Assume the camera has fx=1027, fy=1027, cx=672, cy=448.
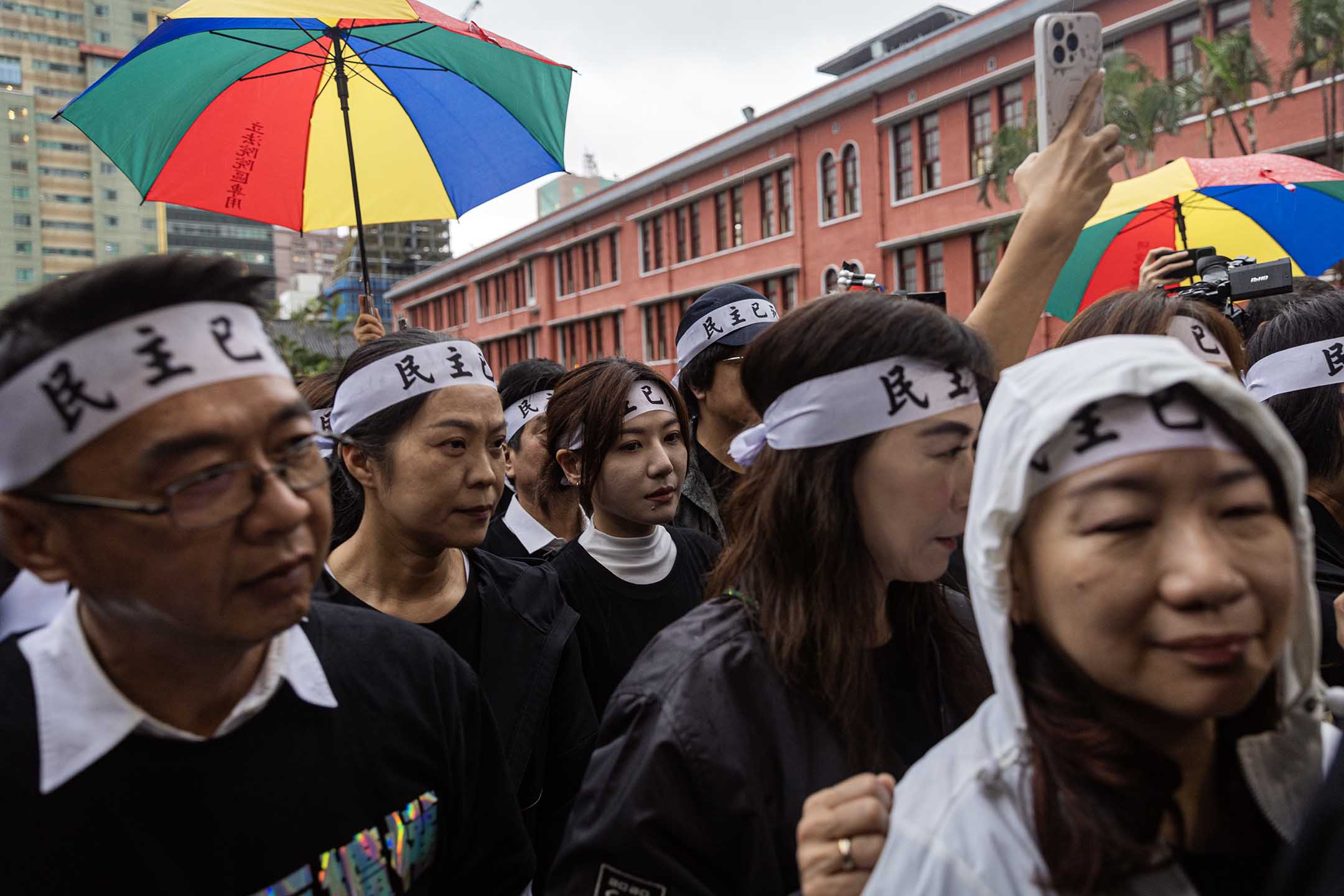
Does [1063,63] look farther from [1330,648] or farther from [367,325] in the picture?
[367,325]

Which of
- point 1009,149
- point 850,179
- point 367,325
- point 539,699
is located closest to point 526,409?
point 367,325

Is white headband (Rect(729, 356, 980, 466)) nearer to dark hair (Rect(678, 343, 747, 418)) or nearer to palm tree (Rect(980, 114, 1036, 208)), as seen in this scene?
dark hair (Rect(678, 343, 747, 418))

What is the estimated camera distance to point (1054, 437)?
1.28 metres

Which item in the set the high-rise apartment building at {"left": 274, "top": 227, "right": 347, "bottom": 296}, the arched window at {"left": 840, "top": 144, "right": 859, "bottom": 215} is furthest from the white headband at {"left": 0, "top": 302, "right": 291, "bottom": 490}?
the high-rise apartment building at {"left": 274, "top": 227, "right": 347, "bottom": 296}

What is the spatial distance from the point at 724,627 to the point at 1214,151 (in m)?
18.7

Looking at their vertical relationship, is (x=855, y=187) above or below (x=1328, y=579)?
above

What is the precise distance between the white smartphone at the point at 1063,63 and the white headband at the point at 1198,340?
0.73 metres

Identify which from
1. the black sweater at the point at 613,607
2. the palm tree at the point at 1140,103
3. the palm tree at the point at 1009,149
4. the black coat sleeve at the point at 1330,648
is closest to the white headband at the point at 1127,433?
the black coat sleeve at the point at 1330,648

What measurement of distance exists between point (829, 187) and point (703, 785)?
82.8 feet

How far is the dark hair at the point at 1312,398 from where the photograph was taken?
2863mm

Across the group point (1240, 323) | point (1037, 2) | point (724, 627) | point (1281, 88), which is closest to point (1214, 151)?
point (1281, 88)

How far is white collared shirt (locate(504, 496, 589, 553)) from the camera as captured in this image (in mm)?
4508

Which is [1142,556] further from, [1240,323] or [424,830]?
[1240,323]

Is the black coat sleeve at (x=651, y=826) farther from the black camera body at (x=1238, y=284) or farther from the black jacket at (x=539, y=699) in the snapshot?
the black camera body at (x=1238, y=284)
